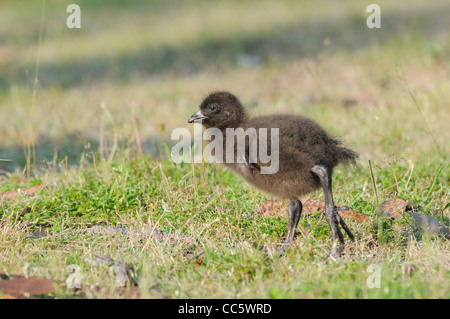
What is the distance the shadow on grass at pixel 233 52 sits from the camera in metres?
11.1

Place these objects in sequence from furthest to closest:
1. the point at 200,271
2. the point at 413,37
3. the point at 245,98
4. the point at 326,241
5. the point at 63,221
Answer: the point at 413,37 → the point at 245,98 → the point at 63,221 → the point at 326,241 → the point at 200,271

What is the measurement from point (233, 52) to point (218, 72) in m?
1.05

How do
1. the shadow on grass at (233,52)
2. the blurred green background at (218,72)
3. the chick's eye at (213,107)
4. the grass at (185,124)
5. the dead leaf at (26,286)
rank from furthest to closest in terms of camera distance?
the shadow on grass at (233,52) < the blurred green background at (218,72) < the chick's eye at (213,107) < the grass at (185,124) < the dead leaf at (26,286)

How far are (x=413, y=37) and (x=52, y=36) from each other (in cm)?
763

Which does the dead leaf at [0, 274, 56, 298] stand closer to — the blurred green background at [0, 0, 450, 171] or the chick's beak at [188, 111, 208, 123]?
the chick's beak at [188, 111, 208, 123]

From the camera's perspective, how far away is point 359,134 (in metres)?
7.08

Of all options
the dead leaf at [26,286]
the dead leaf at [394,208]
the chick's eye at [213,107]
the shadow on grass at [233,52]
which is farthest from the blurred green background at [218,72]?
the dead leaf at [26,286]

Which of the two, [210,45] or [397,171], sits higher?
[210,45]

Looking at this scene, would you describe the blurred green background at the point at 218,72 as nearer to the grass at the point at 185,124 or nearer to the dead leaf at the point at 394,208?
the grass at the point at 185,124

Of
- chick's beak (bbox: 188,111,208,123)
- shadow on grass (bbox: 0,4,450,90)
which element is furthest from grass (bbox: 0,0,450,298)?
chick's beak (bbox: 188,111,208,123)

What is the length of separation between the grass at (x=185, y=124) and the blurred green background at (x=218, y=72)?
0.05m

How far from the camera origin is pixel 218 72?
10.7 metres

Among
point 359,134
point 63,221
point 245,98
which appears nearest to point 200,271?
point 63,221

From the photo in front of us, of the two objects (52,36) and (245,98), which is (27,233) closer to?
(245,98)
